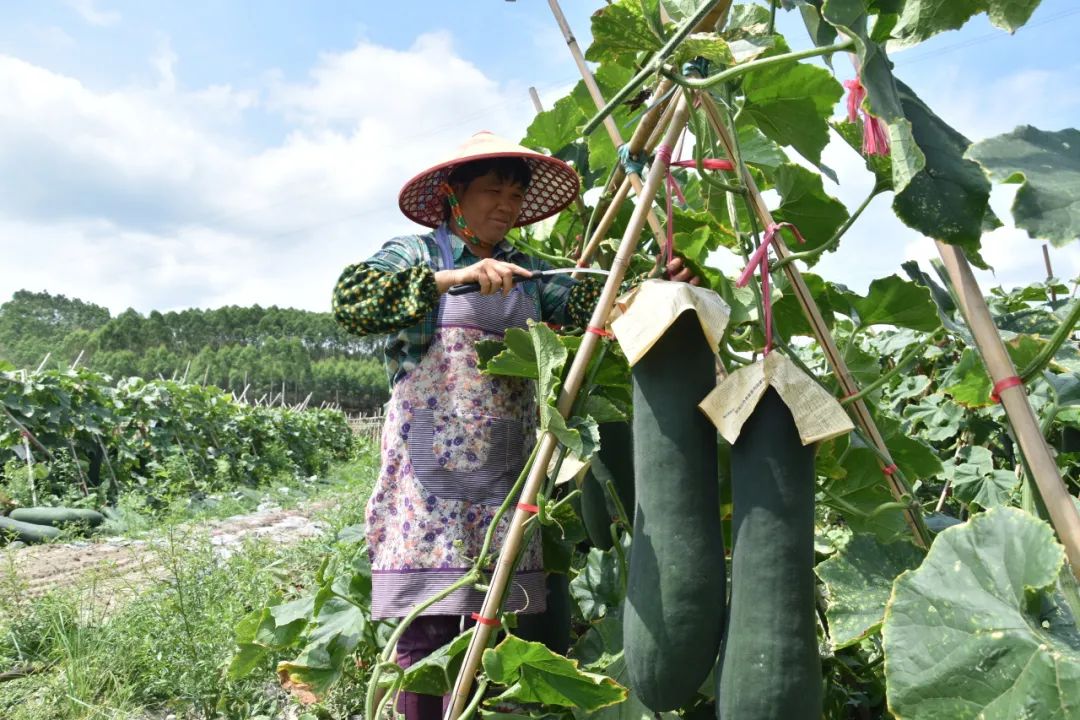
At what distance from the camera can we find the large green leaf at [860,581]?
3.72 ft

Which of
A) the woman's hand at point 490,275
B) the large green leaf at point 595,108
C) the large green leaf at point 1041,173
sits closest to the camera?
the large green leaf at point 1041,173

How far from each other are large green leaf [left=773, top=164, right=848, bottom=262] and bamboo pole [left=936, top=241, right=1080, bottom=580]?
56 centimetres

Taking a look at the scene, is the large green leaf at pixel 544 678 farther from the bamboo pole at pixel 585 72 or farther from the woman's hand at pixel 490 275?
the bamboo pole at pixel 585 72

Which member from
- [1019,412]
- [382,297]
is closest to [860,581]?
[1019,412]

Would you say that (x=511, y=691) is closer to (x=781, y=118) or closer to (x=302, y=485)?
(x=781, y=118)

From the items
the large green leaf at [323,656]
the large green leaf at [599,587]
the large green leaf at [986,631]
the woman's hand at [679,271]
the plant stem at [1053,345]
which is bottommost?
the large green leaf at [323,656]

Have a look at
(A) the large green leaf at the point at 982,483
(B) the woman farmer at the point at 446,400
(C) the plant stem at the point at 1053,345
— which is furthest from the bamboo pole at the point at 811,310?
(A) the large green leaf at the point at 982,483

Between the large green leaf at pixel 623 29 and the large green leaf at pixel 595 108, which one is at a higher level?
the large green leaf at pixel 595 108

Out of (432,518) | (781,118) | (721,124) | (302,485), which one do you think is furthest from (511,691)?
(302,485)

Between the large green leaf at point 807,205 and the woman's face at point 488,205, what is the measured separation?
23.9 inches

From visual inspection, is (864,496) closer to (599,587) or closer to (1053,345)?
(1053,345)

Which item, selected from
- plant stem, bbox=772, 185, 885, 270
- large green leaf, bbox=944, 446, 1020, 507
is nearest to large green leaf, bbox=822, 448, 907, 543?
plant stem, bbox=772, 185, 885, 270

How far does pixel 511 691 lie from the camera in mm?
1272

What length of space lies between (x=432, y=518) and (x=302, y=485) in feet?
34.8
